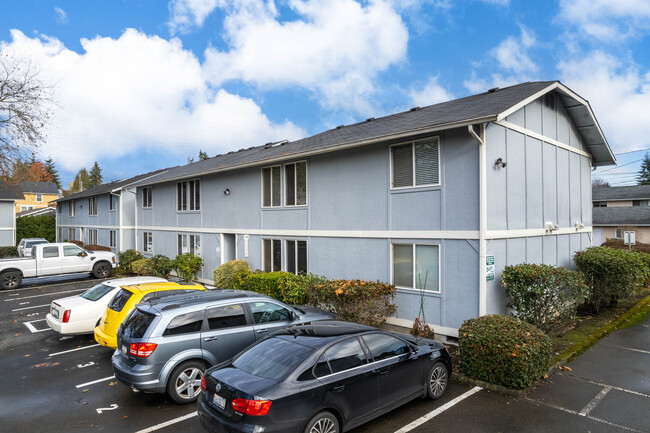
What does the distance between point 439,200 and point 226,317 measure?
5.85 meters

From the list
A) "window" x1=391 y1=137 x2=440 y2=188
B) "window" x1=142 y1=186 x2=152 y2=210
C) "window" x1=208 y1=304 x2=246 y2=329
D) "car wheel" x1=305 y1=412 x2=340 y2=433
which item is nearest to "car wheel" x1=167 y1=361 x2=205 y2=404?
"window" x1=208 y1=304 x2=246 y2=329

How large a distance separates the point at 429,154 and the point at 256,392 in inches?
297

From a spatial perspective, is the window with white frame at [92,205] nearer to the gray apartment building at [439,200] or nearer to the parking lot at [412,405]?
the gray apartment building at [439,200]

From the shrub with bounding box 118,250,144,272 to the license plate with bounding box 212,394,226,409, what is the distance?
65.1 ft

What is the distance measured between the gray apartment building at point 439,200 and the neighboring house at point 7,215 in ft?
87.5

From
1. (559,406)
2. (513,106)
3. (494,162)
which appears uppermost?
(513,106)

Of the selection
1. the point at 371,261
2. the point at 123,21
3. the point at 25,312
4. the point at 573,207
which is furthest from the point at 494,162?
the point at 25,312

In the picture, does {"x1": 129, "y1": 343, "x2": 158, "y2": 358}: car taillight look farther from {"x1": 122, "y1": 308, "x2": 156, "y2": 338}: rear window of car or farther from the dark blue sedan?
the dark blue sedan

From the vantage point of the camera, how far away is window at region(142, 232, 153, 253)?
75.4 ft

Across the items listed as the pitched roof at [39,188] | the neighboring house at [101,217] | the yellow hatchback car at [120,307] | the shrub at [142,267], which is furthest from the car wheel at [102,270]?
the pitched roof at [39,188]

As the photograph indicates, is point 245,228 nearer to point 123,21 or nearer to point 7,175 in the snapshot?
point 123,21

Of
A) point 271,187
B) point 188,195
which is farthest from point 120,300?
point 188,195

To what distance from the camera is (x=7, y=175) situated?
22469mm

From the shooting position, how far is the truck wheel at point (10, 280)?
58.7 ft
